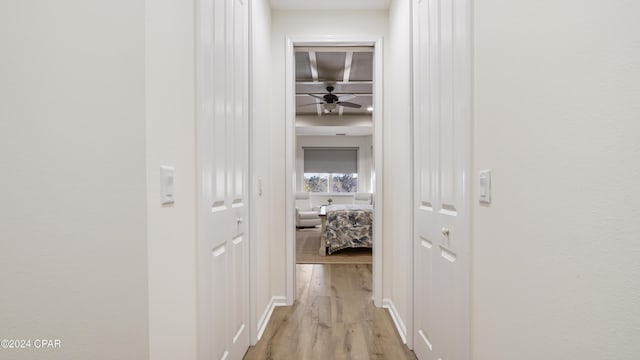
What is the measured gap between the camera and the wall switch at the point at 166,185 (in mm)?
1077

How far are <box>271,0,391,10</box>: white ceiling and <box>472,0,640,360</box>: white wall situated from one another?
2154 millimetres

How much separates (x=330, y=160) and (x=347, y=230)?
4.86 metres

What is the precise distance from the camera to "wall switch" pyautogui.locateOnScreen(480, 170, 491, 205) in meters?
1.21

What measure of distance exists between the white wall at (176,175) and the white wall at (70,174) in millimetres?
58

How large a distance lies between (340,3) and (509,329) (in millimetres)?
2965

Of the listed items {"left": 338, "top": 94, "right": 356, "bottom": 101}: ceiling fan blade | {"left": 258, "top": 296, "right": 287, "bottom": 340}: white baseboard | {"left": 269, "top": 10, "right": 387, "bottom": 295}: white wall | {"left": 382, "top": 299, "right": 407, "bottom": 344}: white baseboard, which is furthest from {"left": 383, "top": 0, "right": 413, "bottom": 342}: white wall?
{"left": 338, "top": 94, "right": 356, "bottom": 101}: ceiling fan blade

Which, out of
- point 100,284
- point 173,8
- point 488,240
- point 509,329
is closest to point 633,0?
point 488,240

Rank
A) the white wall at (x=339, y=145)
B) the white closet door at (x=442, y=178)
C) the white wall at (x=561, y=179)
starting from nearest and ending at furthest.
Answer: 1. the white wall at (x=561, y=179)
2. the white closet door at (x=442, y=178)
3. the white wall at (x=339, y=145)

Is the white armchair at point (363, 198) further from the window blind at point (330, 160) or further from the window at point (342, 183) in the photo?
the window blind at point (330, 160)

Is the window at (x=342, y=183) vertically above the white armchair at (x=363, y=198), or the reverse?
the window at (x=342, y=183)

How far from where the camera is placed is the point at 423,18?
81.2 inches

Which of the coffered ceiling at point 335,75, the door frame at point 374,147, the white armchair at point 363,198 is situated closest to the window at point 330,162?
the white armchair at point 363,198

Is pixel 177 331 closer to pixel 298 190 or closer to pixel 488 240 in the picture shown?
pixel 488 240

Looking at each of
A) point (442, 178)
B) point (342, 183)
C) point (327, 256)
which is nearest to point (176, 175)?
point (442, 178)
